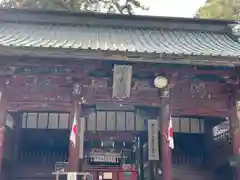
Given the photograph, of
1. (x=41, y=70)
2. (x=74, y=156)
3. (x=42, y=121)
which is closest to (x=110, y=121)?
(x=42, y=121)

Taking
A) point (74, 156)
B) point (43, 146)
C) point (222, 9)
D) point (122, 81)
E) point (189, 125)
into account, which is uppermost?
point (222, 9)

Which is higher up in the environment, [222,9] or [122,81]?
[222,9]

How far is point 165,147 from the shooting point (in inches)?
303

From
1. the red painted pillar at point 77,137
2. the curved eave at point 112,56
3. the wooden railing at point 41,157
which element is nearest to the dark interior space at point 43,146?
the wooden railing at point 41,157

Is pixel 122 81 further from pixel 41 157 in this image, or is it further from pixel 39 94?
pixel 41 157

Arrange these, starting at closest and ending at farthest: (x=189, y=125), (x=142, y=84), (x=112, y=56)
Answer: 1. (x=112, y=56)
2. (x=142, y=84)
3. (x=189, y=125)

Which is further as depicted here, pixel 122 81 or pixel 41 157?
pixel 41 157

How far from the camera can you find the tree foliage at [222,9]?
729 inches

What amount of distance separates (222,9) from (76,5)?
8.26 m

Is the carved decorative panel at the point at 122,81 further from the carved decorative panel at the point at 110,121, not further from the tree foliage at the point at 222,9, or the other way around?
the tree foliage at the point at 222,9

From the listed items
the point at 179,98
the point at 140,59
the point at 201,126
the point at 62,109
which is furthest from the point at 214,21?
the point at 62,109

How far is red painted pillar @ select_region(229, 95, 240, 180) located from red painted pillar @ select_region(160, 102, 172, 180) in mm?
1545

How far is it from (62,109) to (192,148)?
4625 mm

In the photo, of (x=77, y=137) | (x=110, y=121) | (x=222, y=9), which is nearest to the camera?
(x=77, y=137)
